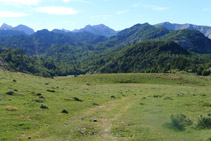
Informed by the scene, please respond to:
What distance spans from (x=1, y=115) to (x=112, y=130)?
14956mm

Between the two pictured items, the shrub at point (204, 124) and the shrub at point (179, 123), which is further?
the shrub at point (179, 123)

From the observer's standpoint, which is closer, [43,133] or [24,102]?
[43,133]

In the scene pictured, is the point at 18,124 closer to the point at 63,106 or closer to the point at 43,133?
the point at 43,133

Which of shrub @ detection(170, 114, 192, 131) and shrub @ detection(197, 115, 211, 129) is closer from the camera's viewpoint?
shrub @ detection(197, 115, 211, 129)

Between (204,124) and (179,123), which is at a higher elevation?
(204,124)

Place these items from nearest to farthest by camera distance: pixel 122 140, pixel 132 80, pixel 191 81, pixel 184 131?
pixel 122 140
pixel 184 131
pixel 191 81
pixel 132 80

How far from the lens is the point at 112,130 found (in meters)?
20.2

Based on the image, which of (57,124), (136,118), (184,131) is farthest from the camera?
(136,118)

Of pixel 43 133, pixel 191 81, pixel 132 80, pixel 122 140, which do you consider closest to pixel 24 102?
pixel 43 133

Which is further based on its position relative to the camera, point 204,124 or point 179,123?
point 179,123

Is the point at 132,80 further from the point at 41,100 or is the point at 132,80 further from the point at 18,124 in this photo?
the point at 18,124

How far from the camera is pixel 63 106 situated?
3316 cm

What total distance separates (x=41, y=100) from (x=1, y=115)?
10.9 metres

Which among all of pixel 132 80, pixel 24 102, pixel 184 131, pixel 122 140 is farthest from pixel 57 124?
pixel 132 80
